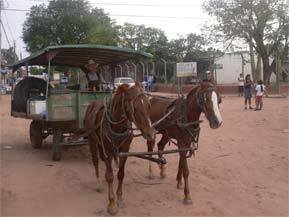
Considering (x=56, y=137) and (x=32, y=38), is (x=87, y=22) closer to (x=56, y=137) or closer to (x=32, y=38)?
(x=32, y=38)

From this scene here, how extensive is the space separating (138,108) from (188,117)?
1.71 m

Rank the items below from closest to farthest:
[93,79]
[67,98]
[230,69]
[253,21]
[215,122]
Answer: [215,122] → [67,98] → [93,79] → [253,21] → [230,69]

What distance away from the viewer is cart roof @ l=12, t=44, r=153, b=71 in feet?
31.7

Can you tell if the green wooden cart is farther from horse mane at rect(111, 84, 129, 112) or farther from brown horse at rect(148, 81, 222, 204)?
horse mane at rect(111, 84, 129, 112)

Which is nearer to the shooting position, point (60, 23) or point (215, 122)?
point (215, 122)

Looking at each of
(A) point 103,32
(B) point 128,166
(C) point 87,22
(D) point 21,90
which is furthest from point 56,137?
(C) point 87,22

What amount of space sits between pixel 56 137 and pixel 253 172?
431 cm

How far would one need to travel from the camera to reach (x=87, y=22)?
5703cm

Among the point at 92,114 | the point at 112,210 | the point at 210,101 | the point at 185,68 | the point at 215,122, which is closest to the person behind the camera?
the point at 112,210

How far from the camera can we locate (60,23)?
5800 centimetres

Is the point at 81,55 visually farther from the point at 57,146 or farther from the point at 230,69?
the point at 230,69

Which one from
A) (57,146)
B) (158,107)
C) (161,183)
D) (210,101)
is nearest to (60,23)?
(57,146)

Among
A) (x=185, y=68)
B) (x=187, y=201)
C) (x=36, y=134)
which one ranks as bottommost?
(x=187, y=201)

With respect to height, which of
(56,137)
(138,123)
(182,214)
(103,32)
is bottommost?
(182,214)
